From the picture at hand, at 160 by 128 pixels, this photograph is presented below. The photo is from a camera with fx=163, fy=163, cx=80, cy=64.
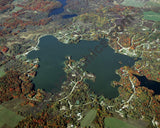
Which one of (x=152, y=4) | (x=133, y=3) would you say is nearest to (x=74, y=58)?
(x=133, y=3)

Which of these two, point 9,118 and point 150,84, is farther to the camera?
point 150,84

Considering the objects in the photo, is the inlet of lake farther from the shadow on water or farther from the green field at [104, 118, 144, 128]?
the green field at [104, 118, 144, 128]

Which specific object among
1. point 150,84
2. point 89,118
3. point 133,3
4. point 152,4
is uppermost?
point 152,4

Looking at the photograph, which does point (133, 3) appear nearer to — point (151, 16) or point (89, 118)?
point (151, 16)

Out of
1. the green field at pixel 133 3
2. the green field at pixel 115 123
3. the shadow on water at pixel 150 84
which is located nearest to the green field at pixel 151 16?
the green field at pixel 133 3

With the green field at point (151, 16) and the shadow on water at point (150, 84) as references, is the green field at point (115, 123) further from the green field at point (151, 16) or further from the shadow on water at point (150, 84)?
the green field at point (151, 16)

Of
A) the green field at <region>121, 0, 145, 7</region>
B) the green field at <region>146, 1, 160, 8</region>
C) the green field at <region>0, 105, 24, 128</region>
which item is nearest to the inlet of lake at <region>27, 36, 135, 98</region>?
the green field at <region>0, 105, 24, 128</region>

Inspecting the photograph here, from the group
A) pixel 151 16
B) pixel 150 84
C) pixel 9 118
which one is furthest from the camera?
pixel 151 16
